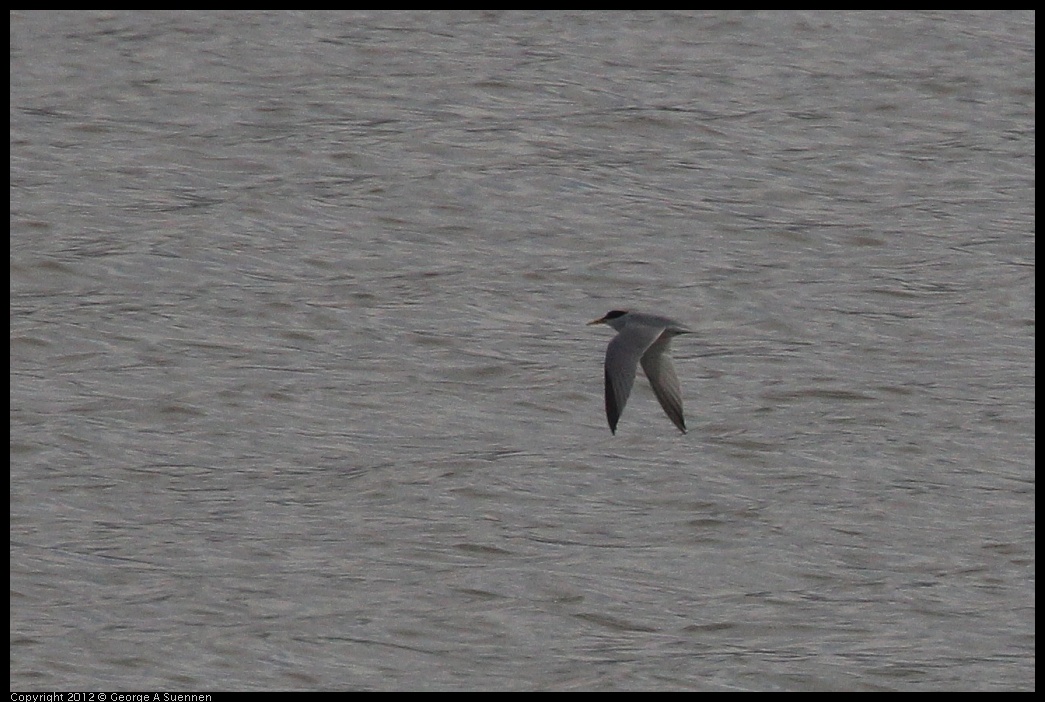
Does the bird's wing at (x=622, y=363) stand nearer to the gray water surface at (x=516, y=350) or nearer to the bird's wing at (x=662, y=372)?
the bird's wing at (x=662, y=372)

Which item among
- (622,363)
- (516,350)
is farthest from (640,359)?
(516,350)

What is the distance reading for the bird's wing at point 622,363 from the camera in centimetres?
857

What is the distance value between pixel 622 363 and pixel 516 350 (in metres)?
3.04

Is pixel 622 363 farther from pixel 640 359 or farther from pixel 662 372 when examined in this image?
pixel 662 372

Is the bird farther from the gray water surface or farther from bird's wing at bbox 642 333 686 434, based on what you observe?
the gray water surface

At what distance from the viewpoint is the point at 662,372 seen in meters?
9.24

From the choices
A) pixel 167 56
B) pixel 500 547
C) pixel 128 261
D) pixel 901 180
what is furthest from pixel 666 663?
pixel 167 56

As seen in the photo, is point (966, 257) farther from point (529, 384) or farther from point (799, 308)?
point (529, 384)

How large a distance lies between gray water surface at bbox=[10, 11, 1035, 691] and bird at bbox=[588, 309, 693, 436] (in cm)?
77

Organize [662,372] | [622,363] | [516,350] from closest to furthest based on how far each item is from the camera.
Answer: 1. [622,363]
2. [662,372]
3. [516,350]

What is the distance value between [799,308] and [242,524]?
4.40m

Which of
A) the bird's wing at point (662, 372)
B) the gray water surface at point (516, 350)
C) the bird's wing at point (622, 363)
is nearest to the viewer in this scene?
the bird's wing at point (622, 363)

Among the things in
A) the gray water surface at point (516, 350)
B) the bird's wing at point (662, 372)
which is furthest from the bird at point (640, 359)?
the gray water surface at point (516, 350)

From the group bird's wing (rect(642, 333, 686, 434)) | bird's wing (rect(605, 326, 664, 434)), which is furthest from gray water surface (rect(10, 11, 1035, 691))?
bird's wing (rect(605, 326, 664, 434))
